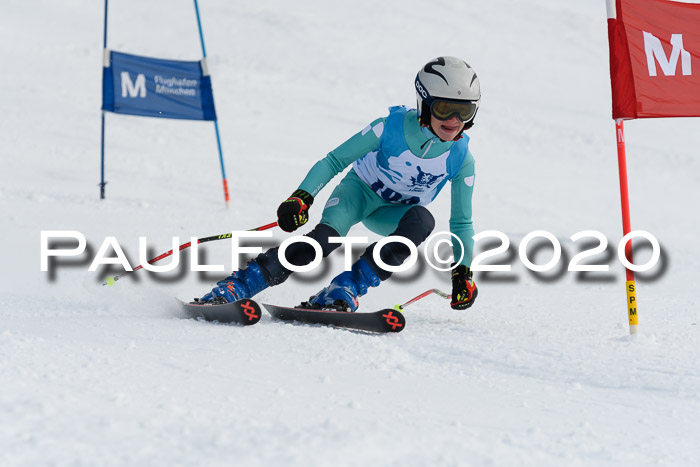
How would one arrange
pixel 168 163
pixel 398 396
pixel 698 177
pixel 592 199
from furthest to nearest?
pixel 698 177 < pixel 592 199 < pixel 168 163 < pixel 398 396

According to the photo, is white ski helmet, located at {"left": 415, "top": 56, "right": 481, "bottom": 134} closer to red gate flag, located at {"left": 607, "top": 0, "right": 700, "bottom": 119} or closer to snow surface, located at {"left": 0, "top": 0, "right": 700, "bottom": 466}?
red gate flag, located at {"left": 607, "top": 0, "right": 700, "bottom": 119}

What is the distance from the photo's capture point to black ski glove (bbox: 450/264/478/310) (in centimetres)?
412

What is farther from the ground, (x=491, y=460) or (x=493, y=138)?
(x=493, y=138)

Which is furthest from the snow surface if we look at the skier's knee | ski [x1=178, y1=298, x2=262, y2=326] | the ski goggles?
the ski goggles

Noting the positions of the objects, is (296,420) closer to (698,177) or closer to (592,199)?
(592,199)

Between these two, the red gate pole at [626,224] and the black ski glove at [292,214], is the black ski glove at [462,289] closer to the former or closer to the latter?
the red gate pole at [626,224]

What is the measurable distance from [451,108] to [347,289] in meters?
1.16

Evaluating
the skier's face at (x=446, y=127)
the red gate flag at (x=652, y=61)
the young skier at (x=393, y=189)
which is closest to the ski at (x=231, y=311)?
the young skier at (x=393, y=189)

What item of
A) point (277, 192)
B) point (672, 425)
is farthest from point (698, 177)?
point (672, 425)

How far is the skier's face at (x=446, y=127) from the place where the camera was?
12.8ft

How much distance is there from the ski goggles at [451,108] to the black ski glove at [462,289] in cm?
91

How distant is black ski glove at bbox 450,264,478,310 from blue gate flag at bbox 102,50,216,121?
5531mm

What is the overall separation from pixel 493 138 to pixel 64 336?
12436 mm

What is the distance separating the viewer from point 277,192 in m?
9.60
